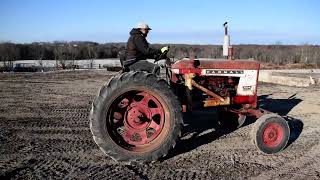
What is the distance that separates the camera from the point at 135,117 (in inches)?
246

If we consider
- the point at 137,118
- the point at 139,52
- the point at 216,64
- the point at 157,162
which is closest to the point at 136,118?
the point at 137,118

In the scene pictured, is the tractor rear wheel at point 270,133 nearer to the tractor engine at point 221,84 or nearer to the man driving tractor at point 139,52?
the tractor engine at point 221,84

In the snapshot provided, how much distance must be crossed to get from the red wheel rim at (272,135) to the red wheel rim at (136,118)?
1566 mm

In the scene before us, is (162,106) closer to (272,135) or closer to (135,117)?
(135,117)

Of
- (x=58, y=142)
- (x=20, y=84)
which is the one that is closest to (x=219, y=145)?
(x=58, y=142)

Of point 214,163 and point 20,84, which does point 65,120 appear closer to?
point 214,163

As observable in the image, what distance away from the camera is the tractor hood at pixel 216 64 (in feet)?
22.5

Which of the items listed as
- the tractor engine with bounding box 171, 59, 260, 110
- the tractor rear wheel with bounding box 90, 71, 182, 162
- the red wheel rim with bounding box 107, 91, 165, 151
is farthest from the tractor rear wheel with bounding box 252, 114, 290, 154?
the red wheel rim with bounding box 107, 91, 165, 151

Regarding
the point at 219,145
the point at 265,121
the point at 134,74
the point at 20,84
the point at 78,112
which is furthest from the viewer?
the point at 20,84

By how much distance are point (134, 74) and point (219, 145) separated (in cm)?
199

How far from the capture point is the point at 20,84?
16453 millimetres

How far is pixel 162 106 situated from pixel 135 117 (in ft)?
1.36

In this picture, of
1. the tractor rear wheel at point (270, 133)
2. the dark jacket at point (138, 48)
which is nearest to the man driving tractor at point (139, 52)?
the dark jacket at point (138, 48)

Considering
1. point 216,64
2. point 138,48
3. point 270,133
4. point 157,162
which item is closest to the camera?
point 157,162
